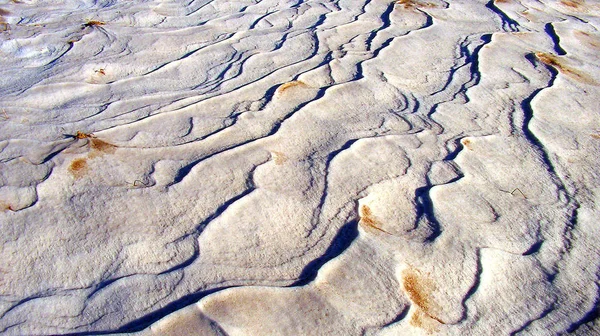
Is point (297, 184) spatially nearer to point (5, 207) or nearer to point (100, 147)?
point (100, 147)

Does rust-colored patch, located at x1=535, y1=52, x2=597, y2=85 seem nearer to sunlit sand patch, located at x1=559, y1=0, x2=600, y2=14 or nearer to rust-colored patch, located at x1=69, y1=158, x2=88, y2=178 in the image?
sunlit sand patch, located at x1=559, y1=0, x2=600, y2=14

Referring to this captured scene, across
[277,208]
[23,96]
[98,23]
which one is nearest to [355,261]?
[277,208]

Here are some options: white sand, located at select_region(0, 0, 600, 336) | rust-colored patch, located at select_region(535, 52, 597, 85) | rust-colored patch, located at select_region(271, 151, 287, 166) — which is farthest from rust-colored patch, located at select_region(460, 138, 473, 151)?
rust-colored patch, located at select_region(535, 52, 597, 85)

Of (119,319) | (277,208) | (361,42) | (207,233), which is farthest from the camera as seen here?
(361,42)

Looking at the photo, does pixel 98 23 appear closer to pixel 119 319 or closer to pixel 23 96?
pixel 23 96

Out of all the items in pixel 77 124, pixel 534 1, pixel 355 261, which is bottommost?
pixel 534 1

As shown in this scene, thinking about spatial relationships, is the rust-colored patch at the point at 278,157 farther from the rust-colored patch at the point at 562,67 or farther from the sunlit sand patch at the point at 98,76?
the rust-colored patch at the point at 562,67
